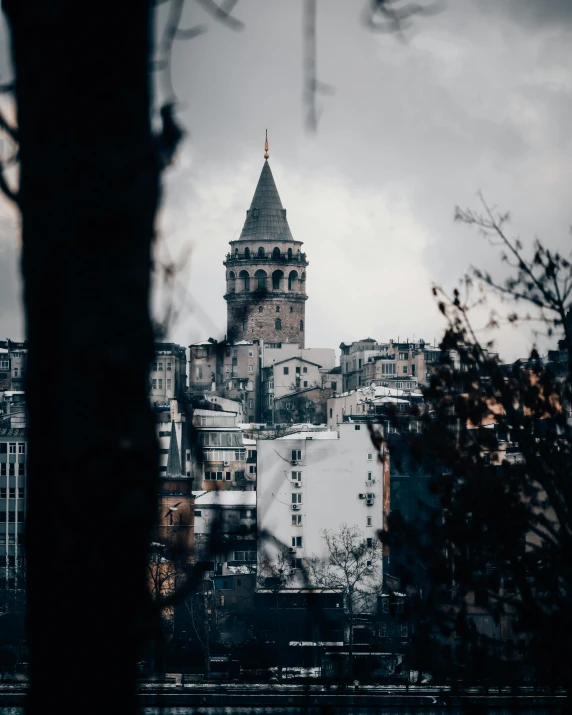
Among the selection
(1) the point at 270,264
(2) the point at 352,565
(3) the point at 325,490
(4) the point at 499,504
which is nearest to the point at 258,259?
(1) the point at 270,264

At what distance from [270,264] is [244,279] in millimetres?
3239

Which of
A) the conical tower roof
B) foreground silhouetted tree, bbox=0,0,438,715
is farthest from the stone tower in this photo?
foreground silhouetted tree, bbox=0,0,438,715

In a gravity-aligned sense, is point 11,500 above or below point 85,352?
above

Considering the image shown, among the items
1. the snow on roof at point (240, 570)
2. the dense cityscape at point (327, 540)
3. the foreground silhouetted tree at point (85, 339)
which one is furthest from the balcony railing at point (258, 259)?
the foreground silhouetted tree at point (85, 339)

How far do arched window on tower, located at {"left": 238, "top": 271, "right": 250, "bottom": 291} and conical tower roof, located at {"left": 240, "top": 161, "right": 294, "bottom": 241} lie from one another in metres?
2.84

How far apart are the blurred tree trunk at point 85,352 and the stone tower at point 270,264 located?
317 ft

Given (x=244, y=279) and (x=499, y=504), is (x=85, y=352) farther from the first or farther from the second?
(x=244, y=279)

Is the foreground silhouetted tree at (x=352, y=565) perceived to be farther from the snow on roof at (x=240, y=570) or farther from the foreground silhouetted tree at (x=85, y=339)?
the foreground silhouetted tree at (x=85, y=339)

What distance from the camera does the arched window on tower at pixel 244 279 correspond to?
101m

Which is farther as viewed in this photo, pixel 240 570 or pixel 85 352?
pixel 240 570

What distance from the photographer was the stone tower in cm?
9988

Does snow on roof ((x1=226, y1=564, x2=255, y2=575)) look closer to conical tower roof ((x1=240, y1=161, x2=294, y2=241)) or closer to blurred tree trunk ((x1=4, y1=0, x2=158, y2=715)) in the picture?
blurred tree trunk ((x1=4, y1=0, x2=158, y2=715))

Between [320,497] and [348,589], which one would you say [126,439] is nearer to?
[348,589]

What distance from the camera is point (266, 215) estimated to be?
101062 millimetres
